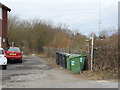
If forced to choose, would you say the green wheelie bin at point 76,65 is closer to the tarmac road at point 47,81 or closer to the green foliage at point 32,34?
the tarmac road at point 47,81

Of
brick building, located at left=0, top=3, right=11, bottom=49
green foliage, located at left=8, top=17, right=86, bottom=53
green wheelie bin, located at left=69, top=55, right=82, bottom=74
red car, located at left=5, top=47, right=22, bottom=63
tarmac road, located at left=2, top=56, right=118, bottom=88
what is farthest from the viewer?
green foliage, located at left=8, top=17, right=86, bottom=53

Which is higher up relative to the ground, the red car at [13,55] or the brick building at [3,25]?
the brick building at [3,25]

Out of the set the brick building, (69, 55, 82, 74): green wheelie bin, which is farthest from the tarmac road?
the brick building

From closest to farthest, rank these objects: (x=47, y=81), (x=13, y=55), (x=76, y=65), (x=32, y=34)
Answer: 1. (x=47, y=81)
2. (x=76, y=65)
3. (x=13, y=55)
4. (x=32, y=34)

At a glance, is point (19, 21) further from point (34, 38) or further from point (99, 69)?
point (99, 69)

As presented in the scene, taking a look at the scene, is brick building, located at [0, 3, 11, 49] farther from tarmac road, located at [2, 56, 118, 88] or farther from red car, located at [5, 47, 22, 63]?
tarmac road, located at [2, 56, 118, 88]

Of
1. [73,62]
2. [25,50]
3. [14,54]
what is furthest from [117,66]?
[25,50]

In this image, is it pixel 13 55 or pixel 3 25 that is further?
pixel 3 25

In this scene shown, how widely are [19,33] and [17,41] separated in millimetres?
1532

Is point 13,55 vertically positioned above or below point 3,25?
below

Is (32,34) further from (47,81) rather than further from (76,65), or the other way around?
(47,81)

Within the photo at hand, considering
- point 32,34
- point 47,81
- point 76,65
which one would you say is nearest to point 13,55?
point 76,65

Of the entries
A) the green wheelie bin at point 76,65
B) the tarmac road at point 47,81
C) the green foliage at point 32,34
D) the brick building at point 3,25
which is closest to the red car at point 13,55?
the brick building at point 3,25

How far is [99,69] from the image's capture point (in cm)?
1279
